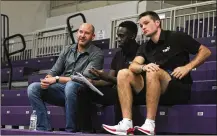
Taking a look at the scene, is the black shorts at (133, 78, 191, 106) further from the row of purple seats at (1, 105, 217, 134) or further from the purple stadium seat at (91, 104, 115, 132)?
the purple stadium seat at (91, 104, 115, 132)

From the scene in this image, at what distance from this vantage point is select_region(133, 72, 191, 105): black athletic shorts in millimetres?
2627

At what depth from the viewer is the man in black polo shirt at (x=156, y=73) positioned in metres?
2.55

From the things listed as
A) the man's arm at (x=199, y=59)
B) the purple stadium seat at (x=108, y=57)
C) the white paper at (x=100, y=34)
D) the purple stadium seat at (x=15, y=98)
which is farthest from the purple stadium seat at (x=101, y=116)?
the white paper at (x=100, y=34)

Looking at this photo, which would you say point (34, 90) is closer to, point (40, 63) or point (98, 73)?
point (98, 73)

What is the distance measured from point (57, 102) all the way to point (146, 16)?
102cm

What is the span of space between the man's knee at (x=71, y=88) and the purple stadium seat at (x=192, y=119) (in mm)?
687

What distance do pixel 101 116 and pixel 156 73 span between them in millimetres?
873

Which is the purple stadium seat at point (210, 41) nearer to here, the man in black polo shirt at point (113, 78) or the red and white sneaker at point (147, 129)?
the man in black polo shirt at point (113, 78)

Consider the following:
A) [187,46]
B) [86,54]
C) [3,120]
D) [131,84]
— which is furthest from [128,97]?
[3,120]

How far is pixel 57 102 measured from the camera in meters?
3.22

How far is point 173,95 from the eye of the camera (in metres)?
2.70

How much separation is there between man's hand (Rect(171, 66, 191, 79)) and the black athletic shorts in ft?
0.16

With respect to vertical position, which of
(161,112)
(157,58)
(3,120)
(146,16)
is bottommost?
(3,120)

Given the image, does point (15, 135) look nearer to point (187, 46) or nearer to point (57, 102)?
point (57, 102)
